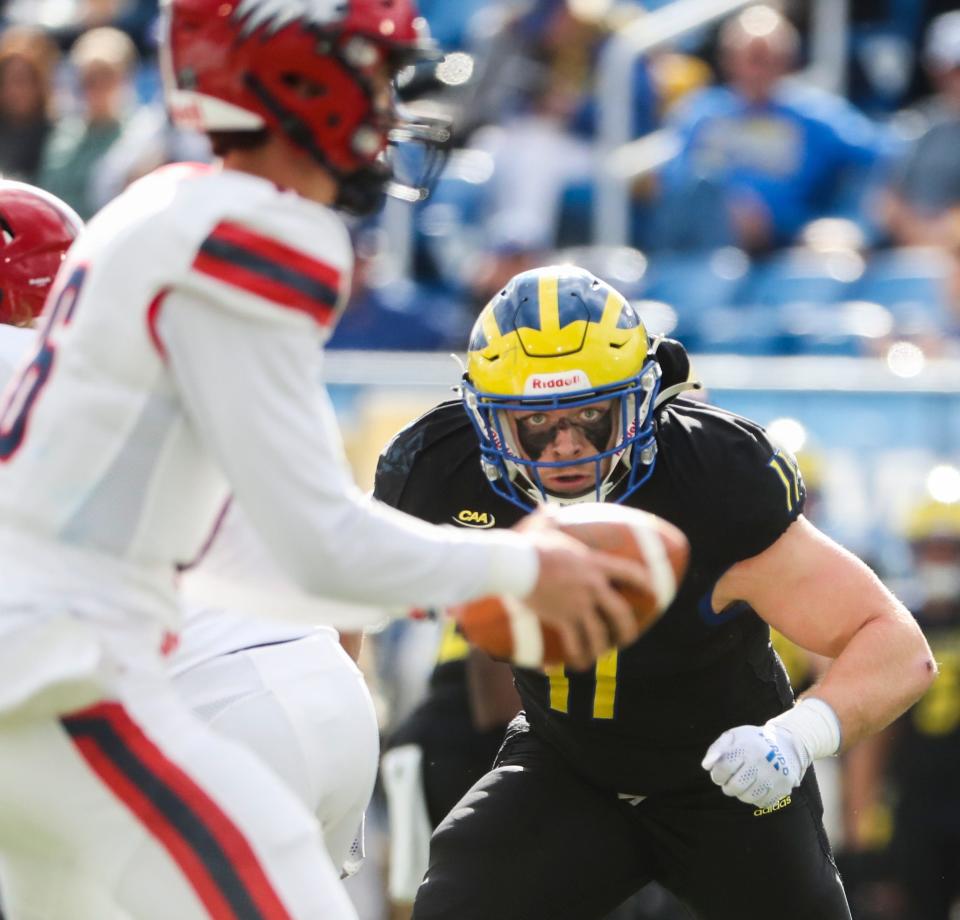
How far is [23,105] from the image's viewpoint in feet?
28.3

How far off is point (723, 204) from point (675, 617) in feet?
14.2

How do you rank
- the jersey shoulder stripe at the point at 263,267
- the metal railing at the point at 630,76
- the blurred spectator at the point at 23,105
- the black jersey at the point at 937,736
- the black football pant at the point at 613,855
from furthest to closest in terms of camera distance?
1. the blurred spectator at the point at 23,105
2. the metal railing at the point at 630,76
3. the black jersey at the point at 937,736
4. the black football pant at the point at 613,855
5. the jersey shoulder stripe at the point at 263,267

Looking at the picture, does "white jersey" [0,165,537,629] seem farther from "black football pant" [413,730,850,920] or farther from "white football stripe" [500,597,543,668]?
"black football pant" [413,730,850,920]

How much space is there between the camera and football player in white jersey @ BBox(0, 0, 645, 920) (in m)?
2.37

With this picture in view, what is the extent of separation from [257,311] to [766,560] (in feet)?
4.62

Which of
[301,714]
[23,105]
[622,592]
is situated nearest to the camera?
[622,592]

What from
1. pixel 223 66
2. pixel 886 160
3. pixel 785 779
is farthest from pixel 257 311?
pixel 886 160

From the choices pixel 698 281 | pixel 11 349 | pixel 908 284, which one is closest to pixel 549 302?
pixel 11 349

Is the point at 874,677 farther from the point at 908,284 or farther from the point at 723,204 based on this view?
the point at 723,204

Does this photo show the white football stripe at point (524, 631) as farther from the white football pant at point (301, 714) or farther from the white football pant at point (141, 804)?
the white football pant at point (301, 714)

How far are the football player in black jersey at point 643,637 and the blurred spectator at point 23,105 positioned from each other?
542cm

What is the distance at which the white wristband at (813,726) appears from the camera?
10.6 ft

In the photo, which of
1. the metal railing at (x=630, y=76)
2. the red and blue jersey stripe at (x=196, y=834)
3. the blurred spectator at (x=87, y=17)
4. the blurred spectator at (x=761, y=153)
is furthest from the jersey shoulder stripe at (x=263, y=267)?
the blurred spectator at (x=87, y=17)

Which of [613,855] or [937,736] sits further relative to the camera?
[937,736]
